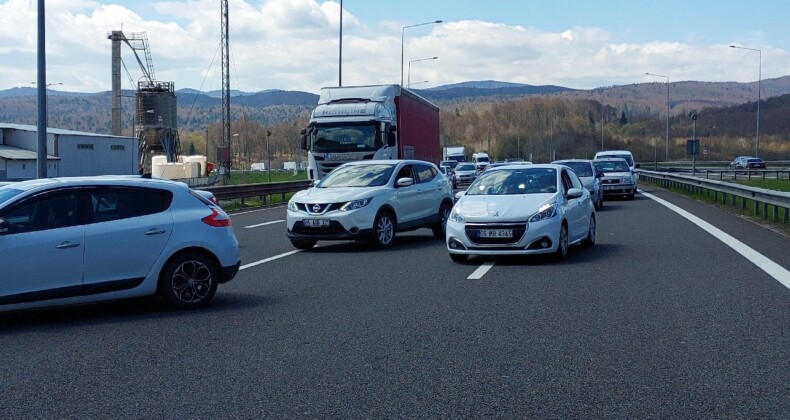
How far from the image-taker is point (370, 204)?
55.0 ft

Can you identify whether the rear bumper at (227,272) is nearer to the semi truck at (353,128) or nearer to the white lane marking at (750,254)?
the white lane marking at (750,254)

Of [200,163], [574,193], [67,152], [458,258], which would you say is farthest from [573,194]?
[200,163]

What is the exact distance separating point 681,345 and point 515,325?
1.59 metres

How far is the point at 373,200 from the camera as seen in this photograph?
16844mm

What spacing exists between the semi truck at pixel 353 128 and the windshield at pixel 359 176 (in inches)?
384

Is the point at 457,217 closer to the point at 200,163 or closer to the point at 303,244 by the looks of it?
the point at 303,244

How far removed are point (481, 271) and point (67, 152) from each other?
2204 inches

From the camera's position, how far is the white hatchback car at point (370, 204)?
54.0ft

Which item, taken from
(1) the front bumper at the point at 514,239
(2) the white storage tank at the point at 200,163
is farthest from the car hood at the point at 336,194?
(2) the white storage tank at the point at 200,163

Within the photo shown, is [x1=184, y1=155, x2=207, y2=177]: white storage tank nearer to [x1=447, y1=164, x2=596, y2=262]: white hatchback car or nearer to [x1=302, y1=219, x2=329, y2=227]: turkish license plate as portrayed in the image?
[x1=302, y1=219, x2=329, y2=227]: turkish license plate

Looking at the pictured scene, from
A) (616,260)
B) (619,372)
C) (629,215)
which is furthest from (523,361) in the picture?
(629,215)

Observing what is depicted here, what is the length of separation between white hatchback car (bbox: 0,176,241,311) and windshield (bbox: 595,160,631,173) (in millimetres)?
26952

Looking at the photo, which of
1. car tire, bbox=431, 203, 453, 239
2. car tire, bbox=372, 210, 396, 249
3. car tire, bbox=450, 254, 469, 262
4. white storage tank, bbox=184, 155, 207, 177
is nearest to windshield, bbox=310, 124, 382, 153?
car tire, bbox=431, 203, 453, 239

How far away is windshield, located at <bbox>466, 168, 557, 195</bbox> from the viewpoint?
49.9 ft
